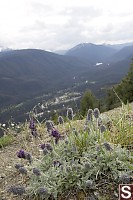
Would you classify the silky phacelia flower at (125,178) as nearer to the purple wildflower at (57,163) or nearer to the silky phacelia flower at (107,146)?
the silky phacelia flower at (107,146)

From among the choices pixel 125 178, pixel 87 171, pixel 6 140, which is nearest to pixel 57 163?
pixel 87 171

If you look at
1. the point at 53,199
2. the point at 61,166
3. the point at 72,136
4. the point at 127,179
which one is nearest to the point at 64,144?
the point at 72,136

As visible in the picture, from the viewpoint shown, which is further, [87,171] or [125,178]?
[87,171]

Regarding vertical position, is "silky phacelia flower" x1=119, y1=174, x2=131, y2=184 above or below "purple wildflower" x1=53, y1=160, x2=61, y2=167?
below

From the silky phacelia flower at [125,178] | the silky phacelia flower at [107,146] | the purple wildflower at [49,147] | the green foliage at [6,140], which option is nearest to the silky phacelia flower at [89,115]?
the purple wildflower at [49,147]

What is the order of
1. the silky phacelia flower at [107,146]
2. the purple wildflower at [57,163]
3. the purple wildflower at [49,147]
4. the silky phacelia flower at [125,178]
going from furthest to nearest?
the purple wildflower at [49,147] < the purple wildflower at [57,163] < the silky phacelia flower at [107,146] < the silky phacelia flower at [125,178]

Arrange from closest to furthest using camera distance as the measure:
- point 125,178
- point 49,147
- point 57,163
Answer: point 125,178, point 57,163, point 49,147

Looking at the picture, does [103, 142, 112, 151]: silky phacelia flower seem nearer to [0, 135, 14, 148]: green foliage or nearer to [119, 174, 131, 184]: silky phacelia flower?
[119, 174, 131, 184]: silky phacelia flower

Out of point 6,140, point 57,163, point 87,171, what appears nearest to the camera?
point 87,171

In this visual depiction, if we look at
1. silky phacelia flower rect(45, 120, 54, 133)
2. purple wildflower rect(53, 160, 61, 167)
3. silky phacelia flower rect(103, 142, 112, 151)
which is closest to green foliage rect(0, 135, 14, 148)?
silky phacelia flower rect(45, 120, 54, 133)

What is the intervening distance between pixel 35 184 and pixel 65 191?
338mm

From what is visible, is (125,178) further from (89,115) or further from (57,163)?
(89,115)

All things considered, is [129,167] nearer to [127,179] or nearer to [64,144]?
[127,179]

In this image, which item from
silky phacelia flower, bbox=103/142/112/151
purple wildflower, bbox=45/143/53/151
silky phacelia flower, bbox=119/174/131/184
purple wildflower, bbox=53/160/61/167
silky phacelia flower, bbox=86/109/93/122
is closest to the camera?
silky phacelia flower, bbox=119/174/131/184
